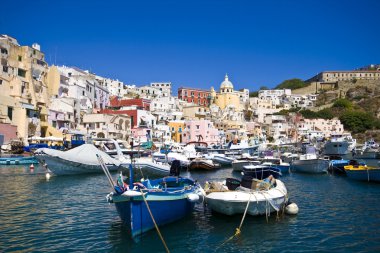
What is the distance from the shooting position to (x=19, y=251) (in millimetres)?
12172

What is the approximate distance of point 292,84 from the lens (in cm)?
18200

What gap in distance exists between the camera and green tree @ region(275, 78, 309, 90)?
177625mm

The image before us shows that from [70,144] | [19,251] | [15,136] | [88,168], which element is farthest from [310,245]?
[15,136]

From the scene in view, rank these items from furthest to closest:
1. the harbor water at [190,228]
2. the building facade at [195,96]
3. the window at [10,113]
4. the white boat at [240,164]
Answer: the building facade at [195,96], the window at [10,113], the white boat at [240,164], the harbor water at [190,228]

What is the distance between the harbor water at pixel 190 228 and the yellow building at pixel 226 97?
10795cm

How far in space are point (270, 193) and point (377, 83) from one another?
159 meters

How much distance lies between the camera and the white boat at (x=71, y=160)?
31.9 meters

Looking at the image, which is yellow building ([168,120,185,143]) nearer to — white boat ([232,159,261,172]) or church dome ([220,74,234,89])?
white boat ([232,159,261,172])

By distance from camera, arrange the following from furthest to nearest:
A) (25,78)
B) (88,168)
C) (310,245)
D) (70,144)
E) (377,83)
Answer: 1. (377,83)
2. (25,78)
3. (70,144)
4. (88,168)
5. (310,245)

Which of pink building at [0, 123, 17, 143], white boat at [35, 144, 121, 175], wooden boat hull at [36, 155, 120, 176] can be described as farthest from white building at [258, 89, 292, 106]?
wooden boat hull at [36, 155, 120, 176]

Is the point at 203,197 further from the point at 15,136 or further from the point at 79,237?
the point at 15,136

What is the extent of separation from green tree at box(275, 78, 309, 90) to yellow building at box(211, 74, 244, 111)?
53.9m

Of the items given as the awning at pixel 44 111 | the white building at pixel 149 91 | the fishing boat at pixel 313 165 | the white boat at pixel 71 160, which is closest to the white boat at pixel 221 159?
the fishing boat at pixel 313 165

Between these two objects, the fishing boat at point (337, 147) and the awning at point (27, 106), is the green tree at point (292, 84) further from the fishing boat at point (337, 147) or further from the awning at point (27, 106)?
the awning at point (27, 106)
